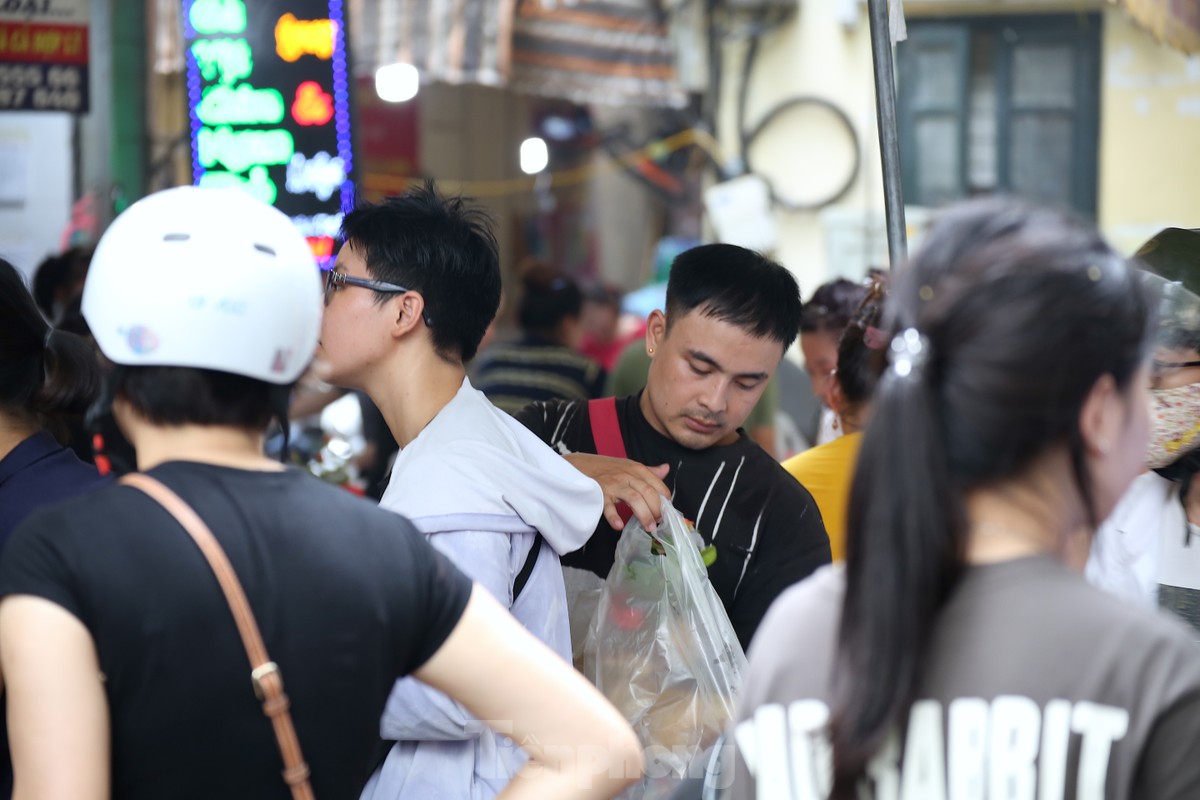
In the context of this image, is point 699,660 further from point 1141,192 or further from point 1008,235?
point 1141,192

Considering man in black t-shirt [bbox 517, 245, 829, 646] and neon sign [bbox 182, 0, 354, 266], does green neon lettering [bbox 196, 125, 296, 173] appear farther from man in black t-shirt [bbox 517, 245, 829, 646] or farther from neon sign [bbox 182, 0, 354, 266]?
man in black t-shirt [bbox 517, 245, 829, 646]

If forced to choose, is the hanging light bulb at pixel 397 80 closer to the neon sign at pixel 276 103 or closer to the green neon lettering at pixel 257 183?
the neon sign at pixel 276 103

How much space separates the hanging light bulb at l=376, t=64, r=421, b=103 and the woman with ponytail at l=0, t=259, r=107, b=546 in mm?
5893

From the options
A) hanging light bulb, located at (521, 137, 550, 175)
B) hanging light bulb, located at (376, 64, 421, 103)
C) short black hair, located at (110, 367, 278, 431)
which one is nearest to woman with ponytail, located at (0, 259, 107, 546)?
short black hair, located at (110, 367, 278, 431)

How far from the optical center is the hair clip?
4.53 feet

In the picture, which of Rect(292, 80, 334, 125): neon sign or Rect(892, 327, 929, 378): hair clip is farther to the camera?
Rect(292, 80, 334, 125): neon sign

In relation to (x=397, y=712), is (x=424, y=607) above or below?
above

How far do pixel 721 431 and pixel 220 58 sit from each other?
321 centimetres

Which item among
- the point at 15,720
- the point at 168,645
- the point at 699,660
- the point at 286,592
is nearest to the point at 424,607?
the point at 286,592

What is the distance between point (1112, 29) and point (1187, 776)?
8.38m

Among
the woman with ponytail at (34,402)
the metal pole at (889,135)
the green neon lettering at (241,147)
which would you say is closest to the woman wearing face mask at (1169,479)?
the metal pole at (889,135)

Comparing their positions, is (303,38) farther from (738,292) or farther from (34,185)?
(738,292)

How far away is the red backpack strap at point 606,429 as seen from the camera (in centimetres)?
324

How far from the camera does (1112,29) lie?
8727 mm
